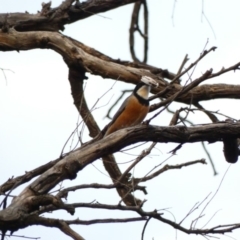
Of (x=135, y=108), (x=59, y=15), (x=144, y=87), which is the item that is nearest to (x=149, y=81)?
(x=144, y=87)

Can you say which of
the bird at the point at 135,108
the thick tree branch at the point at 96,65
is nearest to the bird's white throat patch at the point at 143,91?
the bird at the point at 135,108

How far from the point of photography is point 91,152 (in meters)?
4.11

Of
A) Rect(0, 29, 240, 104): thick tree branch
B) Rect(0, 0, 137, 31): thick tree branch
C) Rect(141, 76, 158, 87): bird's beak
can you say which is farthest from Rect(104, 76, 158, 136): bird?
Rect(0, 0, 137, 31): thick tree branch

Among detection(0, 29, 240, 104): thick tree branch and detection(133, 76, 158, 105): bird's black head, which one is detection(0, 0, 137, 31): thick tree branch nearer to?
detection(0, 29, 240, 104): thick tree branch

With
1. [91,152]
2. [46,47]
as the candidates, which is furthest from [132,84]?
[91,152]

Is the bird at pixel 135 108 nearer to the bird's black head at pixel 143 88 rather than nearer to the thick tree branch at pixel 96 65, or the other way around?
the bird's black head at pixel 143 88

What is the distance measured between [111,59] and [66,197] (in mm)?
2912

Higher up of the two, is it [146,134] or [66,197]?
[146,134]

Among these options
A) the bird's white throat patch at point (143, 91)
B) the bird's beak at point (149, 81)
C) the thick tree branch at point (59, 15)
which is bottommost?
the bird's white throat patch at point (143, 91)

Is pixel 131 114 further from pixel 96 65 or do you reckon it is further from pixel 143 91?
pixel 96 65

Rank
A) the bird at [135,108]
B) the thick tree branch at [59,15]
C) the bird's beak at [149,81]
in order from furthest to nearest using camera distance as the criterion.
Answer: the thick tree branch at [59,15]
the bird's beak at [149,81]
the bird at [135,108]

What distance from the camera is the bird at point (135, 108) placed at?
598 cm

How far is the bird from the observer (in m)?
5.98

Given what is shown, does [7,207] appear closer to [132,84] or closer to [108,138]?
[108,138]
